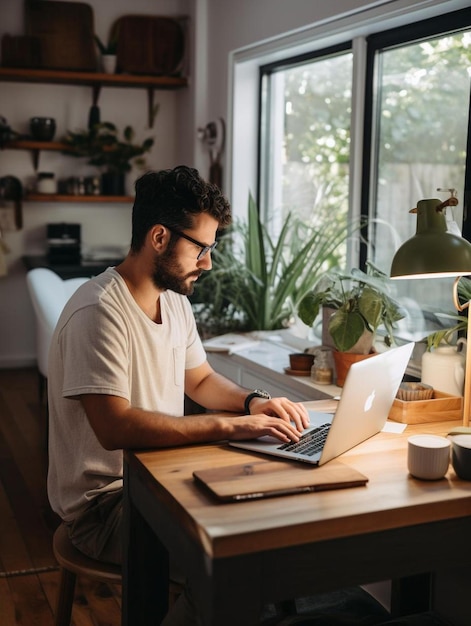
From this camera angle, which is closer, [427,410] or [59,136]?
[427,410]

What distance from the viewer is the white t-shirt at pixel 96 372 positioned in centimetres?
194

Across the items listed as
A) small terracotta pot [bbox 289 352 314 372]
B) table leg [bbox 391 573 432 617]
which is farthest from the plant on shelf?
table leg [bbox 391 573 432 617]

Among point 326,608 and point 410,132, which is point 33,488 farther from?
point 410,132

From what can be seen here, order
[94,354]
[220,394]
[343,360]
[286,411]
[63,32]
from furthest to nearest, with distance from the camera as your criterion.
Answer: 1. [63,32]
2. [343,360]
3. [220,394]
4. [286,411]
5. [94,354]

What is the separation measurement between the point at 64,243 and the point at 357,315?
3364mm

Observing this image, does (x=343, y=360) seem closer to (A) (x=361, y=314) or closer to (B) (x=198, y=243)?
(A) (x=361, y=314)

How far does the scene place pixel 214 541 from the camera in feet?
4.53

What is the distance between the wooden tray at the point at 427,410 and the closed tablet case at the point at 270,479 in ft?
1.71

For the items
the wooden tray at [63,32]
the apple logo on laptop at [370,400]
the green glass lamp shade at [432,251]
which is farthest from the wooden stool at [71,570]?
the wooden tray at [63,32]

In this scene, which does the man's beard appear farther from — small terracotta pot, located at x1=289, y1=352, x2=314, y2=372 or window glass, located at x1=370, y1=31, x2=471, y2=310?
window glass, located at x1=370, y1=31, x2=471, y2=310

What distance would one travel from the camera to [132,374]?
2.11 metres

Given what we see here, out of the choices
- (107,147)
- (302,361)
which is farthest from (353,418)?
(107,147)

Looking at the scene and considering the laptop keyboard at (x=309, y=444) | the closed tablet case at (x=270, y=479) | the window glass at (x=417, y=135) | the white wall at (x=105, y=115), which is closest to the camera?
the closed tablet case at (x=270, y=479)

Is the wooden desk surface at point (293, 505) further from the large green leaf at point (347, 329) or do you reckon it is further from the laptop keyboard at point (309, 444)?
the large green leaf at point (347, 329)
